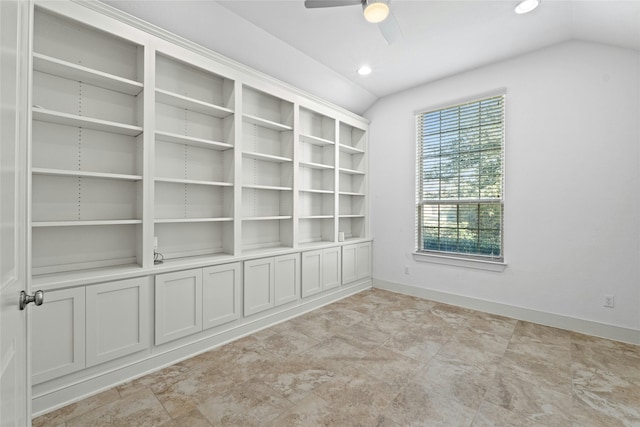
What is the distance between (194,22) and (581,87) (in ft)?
13.4

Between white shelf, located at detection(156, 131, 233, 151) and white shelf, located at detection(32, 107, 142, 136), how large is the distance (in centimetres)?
22

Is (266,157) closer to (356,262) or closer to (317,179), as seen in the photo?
(317,179)

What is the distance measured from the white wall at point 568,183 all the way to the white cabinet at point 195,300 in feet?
9.92

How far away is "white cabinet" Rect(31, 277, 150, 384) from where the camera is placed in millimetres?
2008

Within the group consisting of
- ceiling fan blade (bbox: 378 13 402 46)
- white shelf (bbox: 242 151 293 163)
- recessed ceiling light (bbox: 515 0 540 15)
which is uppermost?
recessed ceiling light (bbox: 515 0 540 15)

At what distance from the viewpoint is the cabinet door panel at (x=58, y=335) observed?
1978 mm

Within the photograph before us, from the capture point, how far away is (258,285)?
11.0 ft

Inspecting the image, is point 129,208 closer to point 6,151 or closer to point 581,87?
point 6,151

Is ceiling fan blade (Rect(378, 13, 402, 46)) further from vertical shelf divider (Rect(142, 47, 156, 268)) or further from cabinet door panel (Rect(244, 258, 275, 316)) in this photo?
cabinet door panel (Rect(244, 258, 275, 316))

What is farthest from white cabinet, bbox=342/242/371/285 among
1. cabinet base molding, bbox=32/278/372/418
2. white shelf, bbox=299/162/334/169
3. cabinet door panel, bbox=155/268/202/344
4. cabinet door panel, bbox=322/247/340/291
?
cabinet door panel, bbox=155/268/202/344

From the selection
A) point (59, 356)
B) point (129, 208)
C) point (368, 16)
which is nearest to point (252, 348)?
point (59, 356)

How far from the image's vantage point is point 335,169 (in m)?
4.50


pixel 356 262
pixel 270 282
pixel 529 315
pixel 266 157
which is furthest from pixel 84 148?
pixel 529 315

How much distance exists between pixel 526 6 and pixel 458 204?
2297 millimetres
